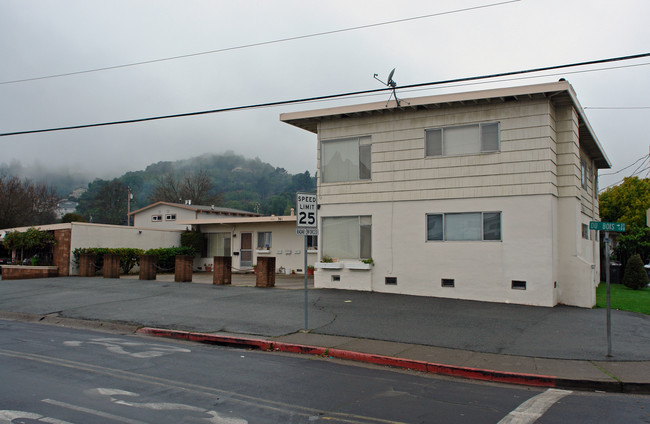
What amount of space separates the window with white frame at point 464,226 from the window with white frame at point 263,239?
13283mm

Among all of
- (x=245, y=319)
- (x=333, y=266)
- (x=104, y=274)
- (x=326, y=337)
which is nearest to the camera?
(x=326, y=337)

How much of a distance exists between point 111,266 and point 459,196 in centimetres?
1618

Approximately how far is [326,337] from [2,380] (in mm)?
6199

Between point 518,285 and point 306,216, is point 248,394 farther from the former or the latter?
point 518,285

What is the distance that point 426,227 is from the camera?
17250mm

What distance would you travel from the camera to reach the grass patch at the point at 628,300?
1628 centimetres

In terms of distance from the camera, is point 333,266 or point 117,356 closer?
point 117,356

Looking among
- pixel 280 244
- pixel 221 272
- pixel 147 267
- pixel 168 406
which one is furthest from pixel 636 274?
pixel 168 406

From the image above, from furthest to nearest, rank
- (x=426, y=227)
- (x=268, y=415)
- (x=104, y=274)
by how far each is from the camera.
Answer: (x=104, y=274), (x=426, y=227), (x=268, y=415)

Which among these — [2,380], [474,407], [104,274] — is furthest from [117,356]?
[104,274]

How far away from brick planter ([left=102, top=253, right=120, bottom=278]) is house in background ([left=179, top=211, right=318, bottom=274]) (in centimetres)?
645

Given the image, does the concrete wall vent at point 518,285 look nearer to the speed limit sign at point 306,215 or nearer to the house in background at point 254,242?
the speed limit sign at point 306,215

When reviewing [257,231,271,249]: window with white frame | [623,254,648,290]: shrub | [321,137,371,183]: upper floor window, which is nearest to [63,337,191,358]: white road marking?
[321,137,371,183]: upper floor window

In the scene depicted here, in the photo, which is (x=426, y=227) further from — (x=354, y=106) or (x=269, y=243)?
(x=269, y=243)
